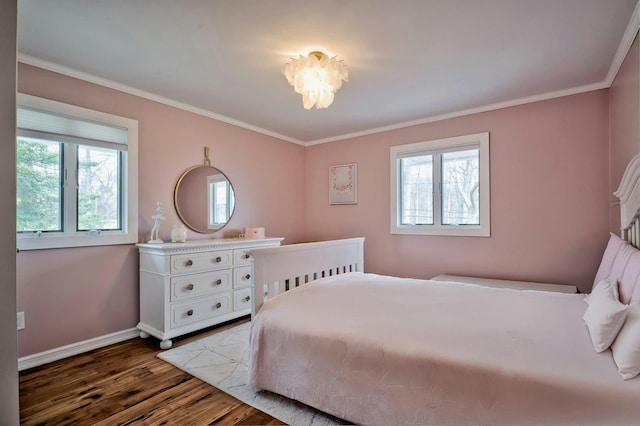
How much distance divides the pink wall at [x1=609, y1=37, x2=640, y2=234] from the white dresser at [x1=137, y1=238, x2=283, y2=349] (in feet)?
10.6

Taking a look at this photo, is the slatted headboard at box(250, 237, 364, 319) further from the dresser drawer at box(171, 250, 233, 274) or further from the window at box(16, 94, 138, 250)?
the window at box(16, 94, 138, 250)

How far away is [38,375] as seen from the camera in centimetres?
219

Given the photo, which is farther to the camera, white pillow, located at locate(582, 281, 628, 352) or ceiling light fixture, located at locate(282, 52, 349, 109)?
ceiling light fixture, located at locate(282, 52, 349, 109)

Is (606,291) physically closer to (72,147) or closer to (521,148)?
(521,148)

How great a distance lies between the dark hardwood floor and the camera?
5.62 feet

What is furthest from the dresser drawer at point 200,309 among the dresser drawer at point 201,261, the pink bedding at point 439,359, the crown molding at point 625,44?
the crown molding at point 625,44

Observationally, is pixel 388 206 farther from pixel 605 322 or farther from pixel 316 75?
pixel 605 322

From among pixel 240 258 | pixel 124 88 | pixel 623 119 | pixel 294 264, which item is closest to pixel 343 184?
pixel 240 258

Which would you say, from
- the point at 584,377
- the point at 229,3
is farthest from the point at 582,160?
the point at 229,3

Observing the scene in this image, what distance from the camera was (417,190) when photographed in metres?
3.77

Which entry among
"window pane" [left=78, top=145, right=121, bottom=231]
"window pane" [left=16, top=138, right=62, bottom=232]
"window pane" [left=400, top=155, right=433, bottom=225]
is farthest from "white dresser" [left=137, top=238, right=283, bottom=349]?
"window pane" [left=400, top=155, right=433, bottom=225]

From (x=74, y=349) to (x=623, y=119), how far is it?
4.57 meters

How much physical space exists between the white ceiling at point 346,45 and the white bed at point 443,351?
0.99 meters

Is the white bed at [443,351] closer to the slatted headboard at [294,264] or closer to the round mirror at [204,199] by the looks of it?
the slatted headboard at [294,264]
